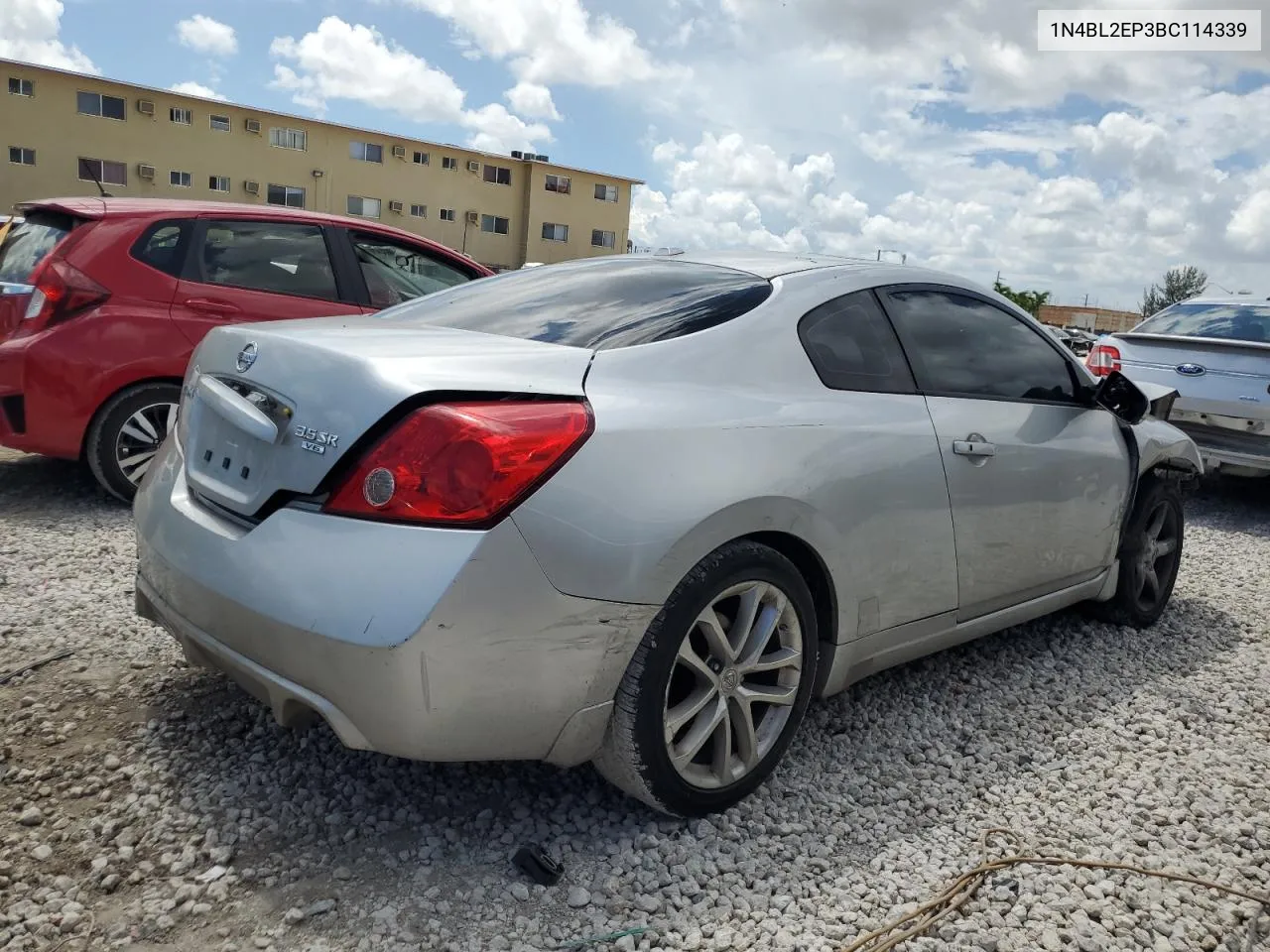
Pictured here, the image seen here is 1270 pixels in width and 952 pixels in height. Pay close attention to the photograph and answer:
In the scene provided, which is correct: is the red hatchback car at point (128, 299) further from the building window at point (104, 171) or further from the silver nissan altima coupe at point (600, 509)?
the building window at point (104, 171)

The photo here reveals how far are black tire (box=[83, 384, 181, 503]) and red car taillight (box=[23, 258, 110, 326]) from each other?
0.46 metres

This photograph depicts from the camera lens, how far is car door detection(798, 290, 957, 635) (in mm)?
2748

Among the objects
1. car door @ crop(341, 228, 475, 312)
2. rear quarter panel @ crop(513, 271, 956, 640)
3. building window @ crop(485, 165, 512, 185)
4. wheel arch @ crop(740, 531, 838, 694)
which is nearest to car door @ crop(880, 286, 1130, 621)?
rear quarter panel @ crop(513, 271, 956, 640)

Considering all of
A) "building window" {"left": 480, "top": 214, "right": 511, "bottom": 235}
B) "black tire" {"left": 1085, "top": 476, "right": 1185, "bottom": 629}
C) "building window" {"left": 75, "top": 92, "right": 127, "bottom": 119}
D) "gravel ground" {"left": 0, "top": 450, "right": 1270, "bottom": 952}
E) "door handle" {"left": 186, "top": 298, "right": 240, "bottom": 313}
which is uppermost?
"building window" {"left": 75, "top": 92, "right": 127, "bottom": 119}

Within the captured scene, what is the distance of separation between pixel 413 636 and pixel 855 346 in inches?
64.7

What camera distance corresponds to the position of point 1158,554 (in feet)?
14.8

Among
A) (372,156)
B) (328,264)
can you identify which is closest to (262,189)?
(372,156)

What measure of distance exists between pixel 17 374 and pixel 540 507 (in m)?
3.90

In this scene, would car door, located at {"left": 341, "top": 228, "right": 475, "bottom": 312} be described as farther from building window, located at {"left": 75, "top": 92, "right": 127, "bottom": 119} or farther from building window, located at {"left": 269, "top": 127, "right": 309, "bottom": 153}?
building window, located at {"left": 269, "top": 127, "right": 309, "bottom": 153}

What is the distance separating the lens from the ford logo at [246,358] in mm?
2467

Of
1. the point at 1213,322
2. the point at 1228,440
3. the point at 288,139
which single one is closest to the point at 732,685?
the point at 1228,440

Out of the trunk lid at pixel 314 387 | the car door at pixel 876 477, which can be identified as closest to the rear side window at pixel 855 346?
the car door at pixel 876 477

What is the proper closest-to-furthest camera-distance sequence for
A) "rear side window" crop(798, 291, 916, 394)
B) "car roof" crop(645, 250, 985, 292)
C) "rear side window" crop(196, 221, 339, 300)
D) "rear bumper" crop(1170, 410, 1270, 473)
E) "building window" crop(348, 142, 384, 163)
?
"rear side window" crop(798, 291, 916, 394) < "car roof" crop(645, 250, 985, 292) < "rear side window" crop(196, 221, 339, 300) < "rear bumper" crop(1170, 410, 1270, 473) < "building window" crop(348, 142, 384, 163)

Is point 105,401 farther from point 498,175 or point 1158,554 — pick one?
point 498,175
